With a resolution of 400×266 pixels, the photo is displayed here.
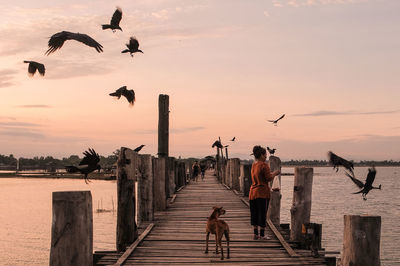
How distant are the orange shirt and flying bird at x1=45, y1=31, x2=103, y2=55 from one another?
3737 millimetres

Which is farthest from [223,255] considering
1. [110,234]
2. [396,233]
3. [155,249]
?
[396,233]

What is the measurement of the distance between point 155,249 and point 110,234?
2793 cm

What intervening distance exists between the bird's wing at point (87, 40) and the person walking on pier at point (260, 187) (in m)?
3.58

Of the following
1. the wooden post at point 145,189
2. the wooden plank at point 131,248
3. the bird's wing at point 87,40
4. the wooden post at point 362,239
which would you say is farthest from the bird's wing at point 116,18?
the wooden post at point 362,239

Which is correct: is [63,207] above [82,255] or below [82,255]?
above

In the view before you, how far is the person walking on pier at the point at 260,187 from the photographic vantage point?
33.8ft

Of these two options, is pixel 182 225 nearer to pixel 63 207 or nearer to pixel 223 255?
pixel 223 255

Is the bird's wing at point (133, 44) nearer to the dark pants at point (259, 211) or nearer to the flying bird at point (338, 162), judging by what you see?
the dark pants at point (259, 211)

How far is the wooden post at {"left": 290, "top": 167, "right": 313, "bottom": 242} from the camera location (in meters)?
10.4

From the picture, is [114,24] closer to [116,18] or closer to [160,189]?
[116,18]

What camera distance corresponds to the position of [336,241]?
37406mm

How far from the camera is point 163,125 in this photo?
56.9 ft

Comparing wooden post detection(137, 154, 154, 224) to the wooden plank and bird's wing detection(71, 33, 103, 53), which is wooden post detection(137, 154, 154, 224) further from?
bird's wing detection(71, 33, 103, 53)

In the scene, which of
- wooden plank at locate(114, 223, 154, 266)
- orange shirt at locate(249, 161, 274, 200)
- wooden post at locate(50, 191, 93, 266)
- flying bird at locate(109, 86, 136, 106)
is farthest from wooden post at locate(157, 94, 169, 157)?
wooden post at locate(50, 191, 93, 266)
